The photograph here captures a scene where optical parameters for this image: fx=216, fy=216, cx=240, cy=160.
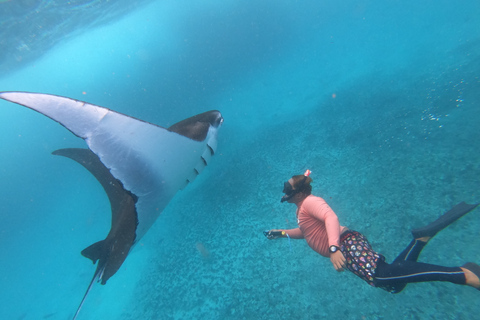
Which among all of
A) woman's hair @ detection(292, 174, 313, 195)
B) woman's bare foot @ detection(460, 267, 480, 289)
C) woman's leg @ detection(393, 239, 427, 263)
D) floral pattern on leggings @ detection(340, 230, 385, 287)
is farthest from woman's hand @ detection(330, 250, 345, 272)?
woman's bare foot @ detection(460, 267, 480, 289)

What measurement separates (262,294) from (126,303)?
454cm

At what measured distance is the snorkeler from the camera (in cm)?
196

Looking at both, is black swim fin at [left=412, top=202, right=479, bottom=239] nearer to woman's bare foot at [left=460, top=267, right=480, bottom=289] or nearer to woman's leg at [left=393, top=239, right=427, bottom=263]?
woman's leg at [left=393, top=239, right=427, bottom=263]

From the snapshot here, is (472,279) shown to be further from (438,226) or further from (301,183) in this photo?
(301,183)

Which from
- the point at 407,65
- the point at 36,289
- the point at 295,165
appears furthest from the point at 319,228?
the point at 36,289

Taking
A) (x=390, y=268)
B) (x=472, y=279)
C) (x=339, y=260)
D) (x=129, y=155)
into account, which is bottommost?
(x=472, y=279)

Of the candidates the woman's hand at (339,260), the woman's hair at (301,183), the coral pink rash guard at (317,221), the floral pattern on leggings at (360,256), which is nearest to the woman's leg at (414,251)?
the floral pattern on leggings at (360,256)

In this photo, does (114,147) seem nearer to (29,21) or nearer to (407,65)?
(407,65)

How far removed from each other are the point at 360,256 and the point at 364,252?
6 centimetres

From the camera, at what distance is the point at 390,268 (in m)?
2.12

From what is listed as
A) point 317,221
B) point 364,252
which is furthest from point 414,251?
point 317,221

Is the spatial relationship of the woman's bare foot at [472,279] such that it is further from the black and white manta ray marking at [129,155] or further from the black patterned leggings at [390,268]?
the black and white manta ray marking at [129,155]

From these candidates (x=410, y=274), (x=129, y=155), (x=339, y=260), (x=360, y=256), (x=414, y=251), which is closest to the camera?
(x=339, y=260)

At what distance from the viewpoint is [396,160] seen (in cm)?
523
